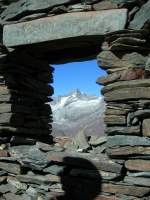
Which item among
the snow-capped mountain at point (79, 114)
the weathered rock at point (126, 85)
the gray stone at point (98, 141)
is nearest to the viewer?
the weathered rock at point (126, 85)

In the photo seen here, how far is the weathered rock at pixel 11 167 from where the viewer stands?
652 centimetres

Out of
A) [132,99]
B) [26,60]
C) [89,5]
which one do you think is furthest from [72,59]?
[132,99]

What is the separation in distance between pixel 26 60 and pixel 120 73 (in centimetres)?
202

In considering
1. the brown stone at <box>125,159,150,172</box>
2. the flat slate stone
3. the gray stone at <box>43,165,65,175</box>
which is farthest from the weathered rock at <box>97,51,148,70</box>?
the gray stone at <box>43,165,65,175</box>

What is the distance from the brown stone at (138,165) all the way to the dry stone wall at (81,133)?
0.04ft

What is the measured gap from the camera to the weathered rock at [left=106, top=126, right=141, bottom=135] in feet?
17.7

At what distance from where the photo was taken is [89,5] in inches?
234

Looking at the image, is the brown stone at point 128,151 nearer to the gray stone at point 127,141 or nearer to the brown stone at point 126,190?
the gray stone at point 127,141

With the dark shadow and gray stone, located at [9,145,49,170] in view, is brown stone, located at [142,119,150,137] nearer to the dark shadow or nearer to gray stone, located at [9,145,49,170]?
the dark shadow

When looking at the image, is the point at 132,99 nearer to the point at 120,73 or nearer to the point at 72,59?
the point at 120,73

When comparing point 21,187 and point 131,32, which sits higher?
point 131,32

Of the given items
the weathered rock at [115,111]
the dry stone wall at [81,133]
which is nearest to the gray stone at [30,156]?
the dry stone wall at [81,133]

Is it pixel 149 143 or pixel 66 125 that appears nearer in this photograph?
pixel 149 143

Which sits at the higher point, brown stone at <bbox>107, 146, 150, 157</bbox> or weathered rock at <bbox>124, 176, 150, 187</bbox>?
brown stone at <bbox>107, 146, 150, 157</bbox>
